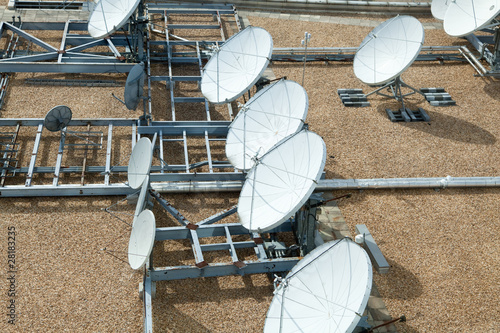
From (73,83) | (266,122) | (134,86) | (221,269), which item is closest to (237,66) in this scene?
(266,122)

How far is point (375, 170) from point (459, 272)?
7.03m

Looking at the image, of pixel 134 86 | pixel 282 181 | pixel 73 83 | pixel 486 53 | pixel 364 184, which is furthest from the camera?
pixel 486 53

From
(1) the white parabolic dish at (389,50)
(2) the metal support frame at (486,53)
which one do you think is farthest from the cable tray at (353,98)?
(2) the metal support frame at (486,53)

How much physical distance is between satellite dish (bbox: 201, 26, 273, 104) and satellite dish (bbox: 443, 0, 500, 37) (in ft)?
41.6

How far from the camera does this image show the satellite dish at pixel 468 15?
112 feet

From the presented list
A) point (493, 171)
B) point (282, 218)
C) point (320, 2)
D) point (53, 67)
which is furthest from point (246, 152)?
point (320, 2)

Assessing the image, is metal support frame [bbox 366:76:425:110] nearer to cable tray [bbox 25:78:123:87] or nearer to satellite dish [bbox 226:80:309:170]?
satellite dish [bbox 226:80:309:170]

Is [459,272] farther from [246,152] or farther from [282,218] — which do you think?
[246,152]

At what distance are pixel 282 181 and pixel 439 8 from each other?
78.5ft

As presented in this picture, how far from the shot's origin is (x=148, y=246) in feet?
66.3

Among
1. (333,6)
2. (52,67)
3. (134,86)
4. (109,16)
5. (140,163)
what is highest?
(333,6)

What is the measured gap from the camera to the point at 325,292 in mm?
18625

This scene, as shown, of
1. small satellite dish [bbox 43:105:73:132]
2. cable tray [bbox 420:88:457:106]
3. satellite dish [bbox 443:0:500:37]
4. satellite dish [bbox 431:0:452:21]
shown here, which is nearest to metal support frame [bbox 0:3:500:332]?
small satellite dish [bbox 43:105:73:132]

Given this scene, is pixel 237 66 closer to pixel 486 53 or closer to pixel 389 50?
pixel 389 50
